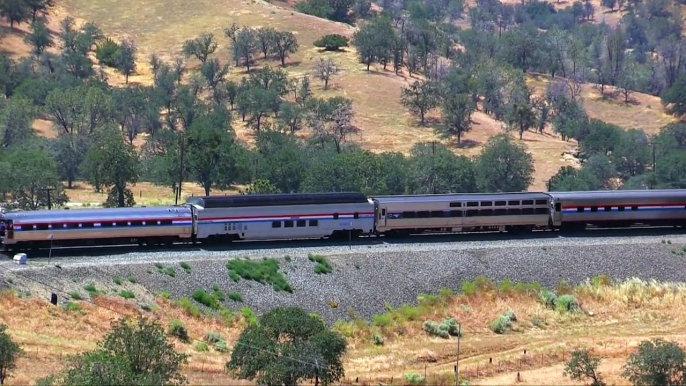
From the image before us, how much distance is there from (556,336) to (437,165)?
131 ft

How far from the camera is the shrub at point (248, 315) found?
48072 mm

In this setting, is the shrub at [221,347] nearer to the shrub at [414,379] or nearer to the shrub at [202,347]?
the shrub at [202,347]

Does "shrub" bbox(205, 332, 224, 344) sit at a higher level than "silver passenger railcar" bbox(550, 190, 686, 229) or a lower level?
lower

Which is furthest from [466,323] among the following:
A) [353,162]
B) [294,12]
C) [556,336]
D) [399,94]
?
[294,12]

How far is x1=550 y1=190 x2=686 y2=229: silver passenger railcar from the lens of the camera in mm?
63219

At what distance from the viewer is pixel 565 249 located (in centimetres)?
5988

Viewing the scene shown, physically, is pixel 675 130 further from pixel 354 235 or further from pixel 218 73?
pixel 354 235

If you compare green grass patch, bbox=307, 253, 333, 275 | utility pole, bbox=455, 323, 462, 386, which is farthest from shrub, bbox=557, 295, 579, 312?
green grass patch, bbox=307, 253, 333, 275

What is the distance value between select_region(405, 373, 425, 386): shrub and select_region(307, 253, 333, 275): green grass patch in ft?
41.0

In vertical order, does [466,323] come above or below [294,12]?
below

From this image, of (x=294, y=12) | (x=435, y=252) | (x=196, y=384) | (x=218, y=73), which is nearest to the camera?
(x=196, y=384)

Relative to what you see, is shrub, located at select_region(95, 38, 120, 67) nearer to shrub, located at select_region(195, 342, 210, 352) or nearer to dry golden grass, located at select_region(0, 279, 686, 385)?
dry golden grass, located at select_region(0, 279, 686, 385)

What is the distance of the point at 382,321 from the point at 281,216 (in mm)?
9434

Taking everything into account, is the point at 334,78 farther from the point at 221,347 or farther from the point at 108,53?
the point at 221,347
